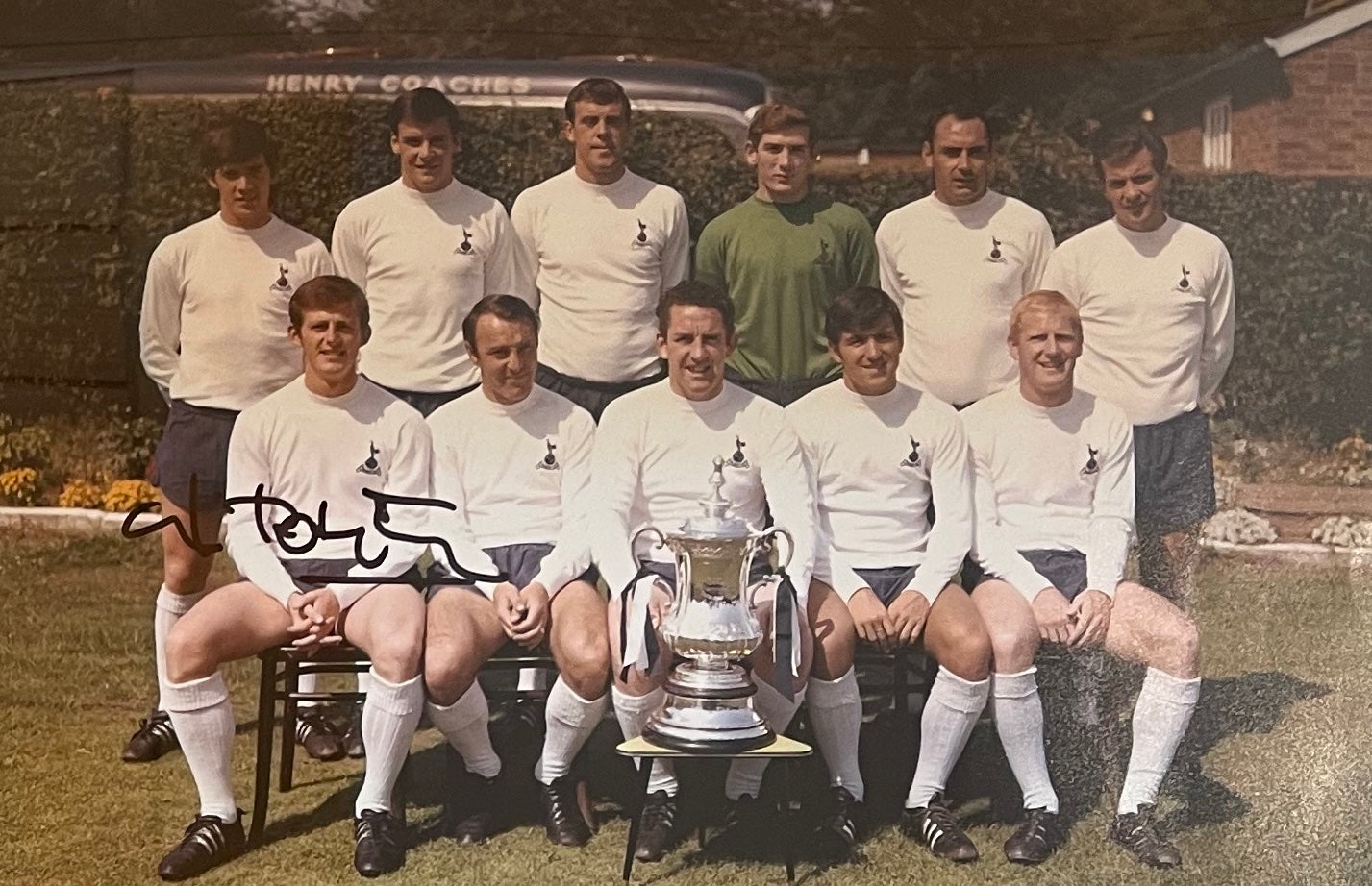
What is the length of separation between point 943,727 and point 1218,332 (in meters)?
1.21

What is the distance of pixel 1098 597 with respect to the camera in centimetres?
343

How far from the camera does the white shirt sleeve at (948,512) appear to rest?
3396 mm

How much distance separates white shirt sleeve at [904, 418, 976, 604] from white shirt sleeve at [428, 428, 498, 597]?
1073 mm

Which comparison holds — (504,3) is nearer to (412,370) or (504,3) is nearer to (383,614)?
(412,370)

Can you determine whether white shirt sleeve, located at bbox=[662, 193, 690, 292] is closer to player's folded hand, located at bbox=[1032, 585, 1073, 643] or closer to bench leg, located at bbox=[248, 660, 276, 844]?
player's folded hand, located at bbox=[1032, 585, 1073, 643]

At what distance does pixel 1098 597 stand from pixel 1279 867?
0.84 metres

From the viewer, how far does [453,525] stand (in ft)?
11.1

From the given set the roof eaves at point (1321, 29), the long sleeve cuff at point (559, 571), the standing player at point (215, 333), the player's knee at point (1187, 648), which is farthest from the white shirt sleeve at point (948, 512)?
the standing player at point (215, 333)

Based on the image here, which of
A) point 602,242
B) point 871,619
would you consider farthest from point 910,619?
point 602,242

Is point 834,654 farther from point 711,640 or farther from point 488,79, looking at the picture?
point 488,79

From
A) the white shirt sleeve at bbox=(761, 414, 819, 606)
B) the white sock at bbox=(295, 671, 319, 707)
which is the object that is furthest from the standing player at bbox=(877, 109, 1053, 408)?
the white sock at bbox=(295, 671, 319, 707)

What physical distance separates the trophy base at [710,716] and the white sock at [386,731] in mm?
591

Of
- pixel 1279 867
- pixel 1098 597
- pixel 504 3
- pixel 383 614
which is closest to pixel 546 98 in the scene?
pixel 504 3

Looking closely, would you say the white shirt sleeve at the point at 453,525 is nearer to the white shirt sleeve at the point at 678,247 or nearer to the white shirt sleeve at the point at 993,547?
the white shirt sleeve at the point at 678,247
